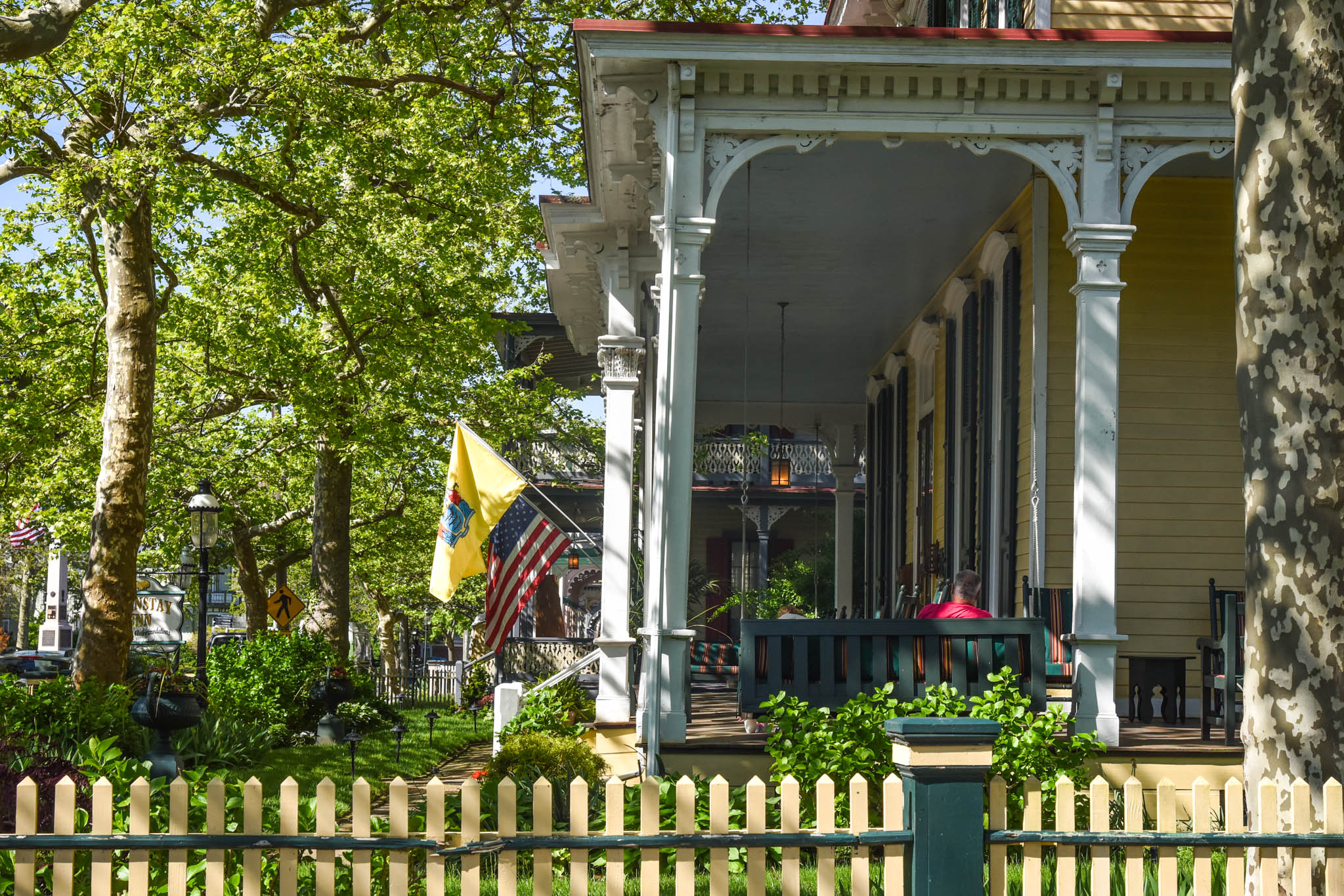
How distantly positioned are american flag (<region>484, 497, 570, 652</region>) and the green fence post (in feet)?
20.3

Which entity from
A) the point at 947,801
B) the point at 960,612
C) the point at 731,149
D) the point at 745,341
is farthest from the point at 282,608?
the point at 947,801

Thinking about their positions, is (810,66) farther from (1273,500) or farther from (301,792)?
(301,792)

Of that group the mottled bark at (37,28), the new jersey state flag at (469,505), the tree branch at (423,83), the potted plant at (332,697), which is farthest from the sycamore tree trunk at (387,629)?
the mottled bark at (37,28)

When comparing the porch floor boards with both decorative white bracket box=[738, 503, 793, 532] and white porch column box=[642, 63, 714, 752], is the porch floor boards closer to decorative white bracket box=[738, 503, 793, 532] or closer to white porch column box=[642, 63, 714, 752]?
white porch column box=[642, 63, 714, 752]

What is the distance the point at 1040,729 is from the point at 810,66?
172 inches

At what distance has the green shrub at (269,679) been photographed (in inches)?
669

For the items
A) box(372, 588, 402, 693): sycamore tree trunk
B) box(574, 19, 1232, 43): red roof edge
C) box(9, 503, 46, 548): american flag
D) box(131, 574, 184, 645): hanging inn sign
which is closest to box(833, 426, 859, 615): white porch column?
box(574, 19, 1232, 43): red roof edge

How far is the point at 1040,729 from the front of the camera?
7.21m

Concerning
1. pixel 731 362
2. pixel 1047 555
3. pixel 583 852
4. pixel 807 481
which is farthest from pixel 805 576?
pixel 583 852

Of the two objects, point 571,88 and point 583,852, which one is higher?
point 571,88

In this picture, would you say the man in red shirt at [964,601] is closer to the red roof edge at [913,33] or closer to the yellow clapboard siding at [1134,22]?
the red roof edge at [913,33]

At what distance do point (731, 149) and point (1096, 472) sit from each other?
3.13 m

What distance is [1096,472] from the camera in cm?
853

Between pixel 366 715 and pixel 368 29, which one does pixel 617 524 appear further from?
pixel 368 29
